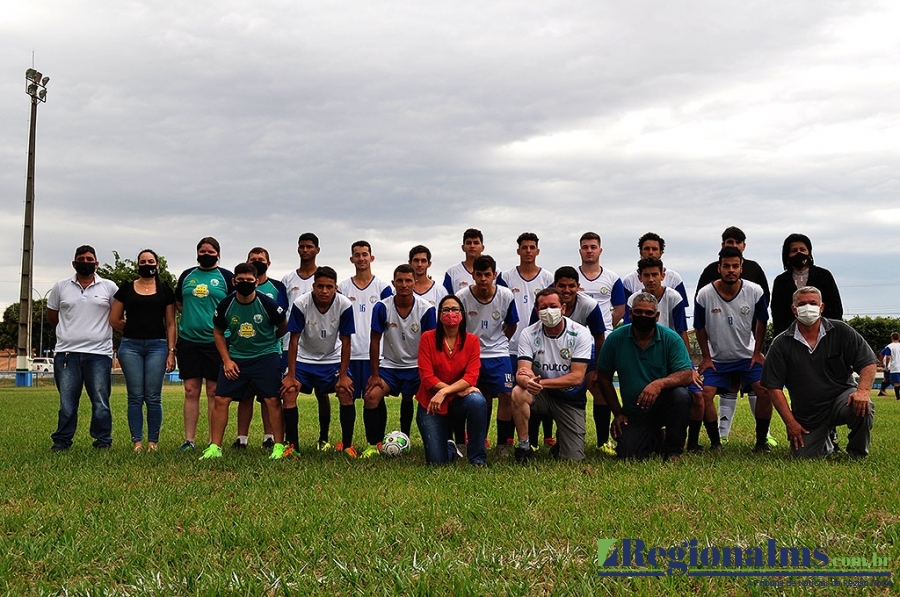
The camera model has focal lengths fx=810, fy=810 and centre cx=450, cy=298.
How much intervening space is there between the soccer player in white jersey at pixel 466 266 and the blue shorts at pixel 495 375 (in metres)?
1.25

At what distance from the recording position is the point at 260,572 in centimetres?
392

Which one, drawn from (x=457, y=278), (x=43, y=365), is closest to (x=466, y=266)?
(x=457, y=278)

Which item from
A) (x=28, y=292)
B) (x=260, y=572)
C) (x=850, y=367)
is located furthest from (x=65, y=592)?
(x=28, y=292)

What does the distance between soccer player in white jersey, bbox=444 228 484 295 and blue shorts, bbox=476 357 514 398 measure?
1.25 meters

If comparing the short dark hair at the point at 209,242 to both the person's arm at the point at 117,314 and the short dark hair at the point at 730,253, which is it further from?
the short dark hair at the point at 730,253

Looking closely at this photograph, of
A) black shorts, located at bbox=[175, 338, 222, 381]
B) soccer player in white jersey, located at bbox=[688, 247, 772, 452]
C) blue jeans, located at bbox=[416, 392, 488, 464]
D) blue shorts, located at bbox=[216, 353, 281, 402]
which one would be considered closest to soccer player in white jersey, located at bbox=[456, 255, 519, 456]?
blue jeans, located at bbox=[416, 392, 488, 464]

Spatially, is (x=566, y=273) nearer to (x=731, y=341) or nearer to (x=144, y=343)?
(x=731, y=341)

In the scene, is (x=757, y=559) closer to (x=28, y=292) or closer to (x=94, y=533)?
(x=94, y=533)

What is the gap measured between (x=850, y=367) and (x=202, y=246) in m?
7.07


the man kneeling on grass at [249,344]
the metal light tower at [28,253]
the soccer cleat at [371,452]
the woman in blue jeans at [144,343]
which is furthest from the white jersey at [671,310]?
the metal light tower at [28,253]

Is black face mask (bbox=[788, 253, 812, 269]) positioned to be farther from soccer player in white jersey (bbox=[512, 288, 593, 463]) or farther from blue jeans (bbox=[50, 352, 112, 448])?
blue jeans (bbox=[50, 352, 112, 448])

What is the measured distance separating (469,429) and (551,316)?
1.39 m

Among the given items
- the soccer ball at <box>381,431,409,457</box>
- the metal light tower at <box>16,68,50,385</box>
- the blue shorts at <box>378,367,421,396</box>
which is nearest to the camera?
the soccer ball at <box>381,431,409,457</box>

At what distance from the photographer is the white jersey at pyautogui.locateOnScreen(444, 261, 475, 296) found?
992 cm
